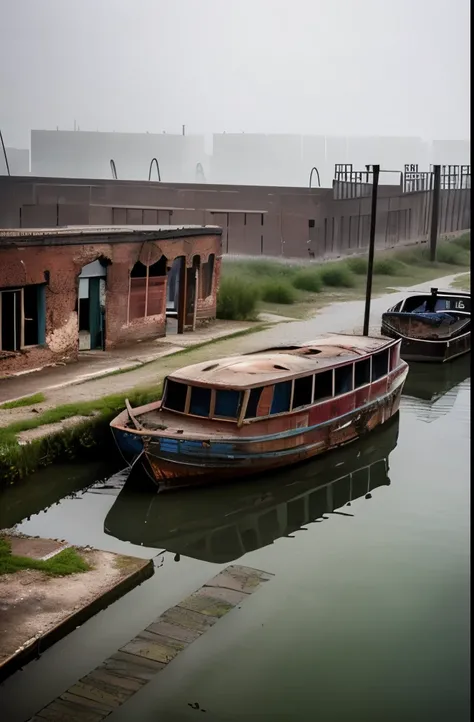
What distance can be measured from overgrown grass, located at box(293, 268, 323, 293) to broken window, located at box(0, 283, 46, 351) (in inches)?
362

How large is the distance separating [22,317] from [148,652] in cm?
690

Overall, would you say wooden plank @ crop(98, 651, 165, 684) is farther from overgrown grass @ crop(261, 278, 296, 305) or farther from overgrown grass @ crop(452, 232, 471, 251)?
overgrown grass @ crop(452, 232, 471, 251)

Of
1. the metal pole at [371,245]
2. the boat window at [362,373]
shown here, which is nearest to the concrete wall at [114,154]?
the metal pole at [371,245]

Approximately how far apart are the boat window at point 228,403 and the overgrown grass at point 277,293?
9809 mm

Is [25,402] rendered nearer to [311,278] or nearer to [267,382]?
[267,382]

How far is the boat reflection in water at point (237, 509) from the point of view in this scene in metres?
9.88

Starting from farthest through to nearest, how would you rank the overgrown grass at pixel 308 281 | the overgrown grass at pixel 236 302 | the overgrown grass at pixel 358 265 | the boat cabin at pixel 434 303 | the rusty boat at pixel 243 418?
the overgrown grass at pixel 358 265, the overgrown grass at pixel 308 281, the boat cabin at pixel 434 303, the overgrown grass at pixel 236 302, the rusty boat at pixel 243 418

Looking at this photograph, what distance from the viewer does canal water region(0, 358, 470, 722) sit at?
6797mm

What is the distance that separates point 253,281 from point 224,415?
32.5 feet

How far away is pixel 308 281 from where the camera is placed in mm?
22047

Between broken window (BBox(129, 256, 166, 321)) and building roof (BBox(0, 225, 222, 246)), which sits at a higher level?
building roof (BBox(0, 225, 222, 246))

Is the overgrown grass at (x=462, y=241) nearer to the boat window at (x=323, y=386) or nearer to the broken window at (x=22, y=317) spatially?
the broken window at (x=22, y=317)

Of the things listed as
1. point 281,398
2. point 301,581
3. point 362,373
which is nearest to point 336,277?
point 362,373

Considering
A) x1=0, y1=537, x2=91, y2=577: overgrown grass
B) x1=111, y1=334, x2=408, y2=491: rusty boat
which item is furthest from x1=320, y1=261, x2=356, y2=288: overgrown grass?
x1=0, y1=537, x2=91, y2=577: overgrown grass
